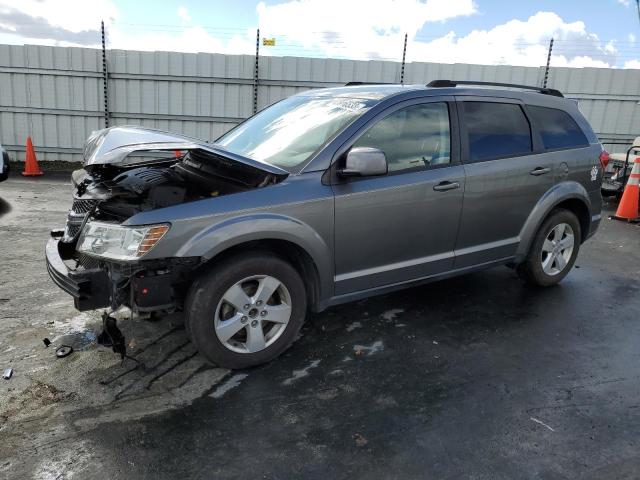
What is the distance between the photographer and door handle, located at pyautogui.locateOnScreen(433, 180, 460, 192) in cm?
404

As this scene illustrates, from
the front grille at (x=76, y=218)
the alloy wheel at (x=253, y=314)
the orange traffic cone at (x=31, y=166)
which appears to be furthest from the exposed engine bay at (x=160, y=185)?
the orange traffic cone at (x=31, y=166)

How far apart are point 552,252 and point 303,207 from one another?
293cm

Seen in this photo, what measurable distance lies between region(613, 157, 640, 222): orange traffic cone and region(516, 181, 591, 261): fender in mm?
4321

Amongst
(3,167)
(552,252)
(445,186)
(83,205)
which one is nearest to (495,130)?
(445,186)

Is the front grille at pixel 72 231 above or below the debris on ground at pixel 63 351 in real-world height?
above

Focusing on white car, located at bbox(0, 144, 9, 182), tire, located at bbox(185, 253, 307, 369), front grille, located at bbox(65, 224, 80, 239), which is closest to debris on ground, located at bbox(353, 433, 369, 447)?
tire, located at bbox(185, 253, 307, 369)

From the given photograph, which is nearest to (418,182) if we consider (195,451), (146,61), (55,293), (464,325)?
(464,325)

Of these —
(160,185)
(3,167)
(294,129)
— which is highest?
(294,129)

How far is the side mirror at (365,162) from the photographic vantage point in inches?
136

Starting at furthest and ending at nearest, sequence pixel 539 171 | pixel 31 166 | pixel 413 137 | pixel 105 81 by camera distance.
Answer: pixel 105 81
pixel 31 166
pixel 539 171
pixel 413 137

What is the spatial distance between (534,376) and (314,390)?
4.87 feet

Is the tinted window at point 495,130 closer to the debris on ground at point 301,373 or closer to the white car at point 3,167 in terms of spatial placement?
the debris on ground at point 301,373

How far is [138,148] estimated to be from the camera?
11.1ft

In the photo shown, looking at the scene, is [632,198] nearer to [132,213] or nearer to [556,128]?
[556,128]
